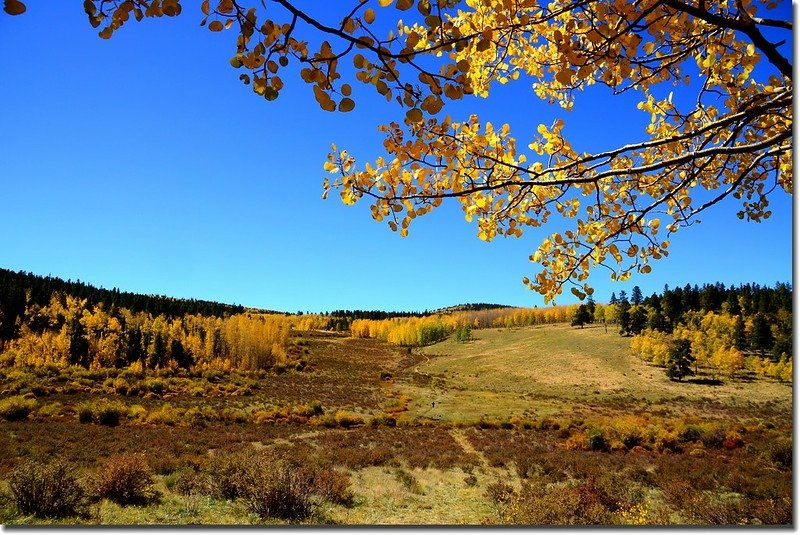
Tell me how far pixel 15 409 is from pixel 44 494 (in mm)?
24437

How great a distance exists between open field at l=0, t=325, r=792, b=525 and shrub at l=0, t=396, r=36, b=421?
0.14 meters

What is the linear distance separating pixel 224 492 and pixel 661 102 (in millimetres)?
11135

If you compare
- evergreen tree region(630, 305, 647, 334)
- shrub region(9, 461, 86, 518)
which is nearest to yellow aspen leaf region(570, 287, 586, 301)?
shrub region(9, 461, 86, 518)

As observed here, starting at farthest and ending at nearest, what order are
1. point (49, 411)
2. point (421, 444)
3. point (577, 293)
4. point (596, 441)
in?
point (49, 411) → point (421, 444) → point (596, 441) → point (577, 293)

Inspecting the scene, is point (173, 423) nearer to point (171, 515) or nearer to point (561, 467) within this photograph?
point (171, 515)

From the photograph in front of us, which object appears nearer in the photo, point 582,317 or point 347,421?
point 347,421

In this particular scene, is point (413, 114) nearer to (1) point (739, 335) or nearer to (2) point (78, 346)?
(2) point (78, 346)

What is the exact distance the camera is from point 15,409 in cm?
2538

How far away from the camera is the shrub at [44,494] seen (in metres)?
7.59

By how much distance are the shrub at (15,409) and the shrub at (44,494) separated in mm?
22740

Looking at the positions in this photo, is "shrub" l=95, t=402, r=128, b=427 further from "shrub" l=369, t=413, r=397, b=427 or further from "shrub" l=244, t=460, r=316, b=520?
"shrub" l=244, t=460, r=316, b=520

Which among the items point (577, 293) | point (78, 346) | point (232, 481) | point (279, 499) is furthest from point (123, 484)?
point (78, 346)

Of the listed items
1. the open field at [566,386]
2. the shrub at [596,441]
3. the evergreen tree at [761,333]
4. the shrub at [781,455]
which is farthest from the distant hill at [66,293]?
the evergreen tree at [761,333]

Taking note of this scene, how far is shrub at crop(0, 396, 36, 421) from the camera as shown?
24922 millimetres
